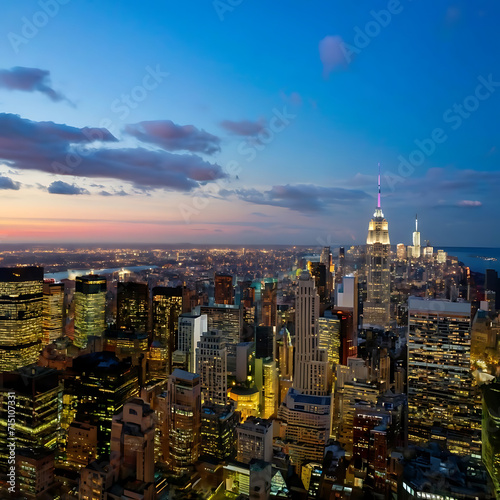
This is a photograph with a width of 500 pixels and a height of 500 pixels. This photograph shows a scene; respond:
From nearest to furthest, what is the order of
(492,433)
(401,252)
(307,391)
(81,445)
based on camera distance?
(492,433) → (81,445) → (307,391) → (401,252)

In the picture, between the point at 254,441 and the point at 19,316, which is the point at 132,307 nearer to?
the point at 19,316

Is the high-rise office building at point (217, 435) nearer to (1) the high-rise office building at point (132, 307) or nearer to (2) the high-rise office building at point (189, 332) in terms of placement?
(2) the high-rise office building at point (189, 332)

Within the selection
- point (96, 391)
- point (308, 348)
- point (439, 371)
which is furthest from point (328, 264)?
point (96, 391)

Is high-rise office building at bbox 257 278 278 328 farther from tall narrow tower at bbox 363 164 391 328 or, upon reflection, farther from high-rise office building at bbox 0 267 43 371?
high-rise office building at bbox 0 267 43 371

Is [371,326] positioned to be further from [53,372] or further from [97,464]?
[97,464]

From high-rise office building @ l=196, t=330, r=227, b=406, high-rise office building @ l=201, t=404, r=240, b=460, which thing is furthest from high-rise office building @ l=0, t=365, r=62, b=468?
high-rise office building @ l=196, t=330, r=227, b=406

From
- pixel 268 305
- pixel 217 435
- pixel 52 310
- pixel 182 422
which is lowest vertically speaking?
pixel 217 435

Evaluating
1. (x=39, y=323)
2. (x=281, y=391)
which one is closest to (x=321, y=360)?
(x=281, y=391)

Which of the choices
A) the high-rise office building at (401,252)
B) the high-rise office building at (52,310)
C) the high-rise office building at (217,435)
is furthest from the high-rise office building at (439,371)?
the high-rise office building at (52,310)
